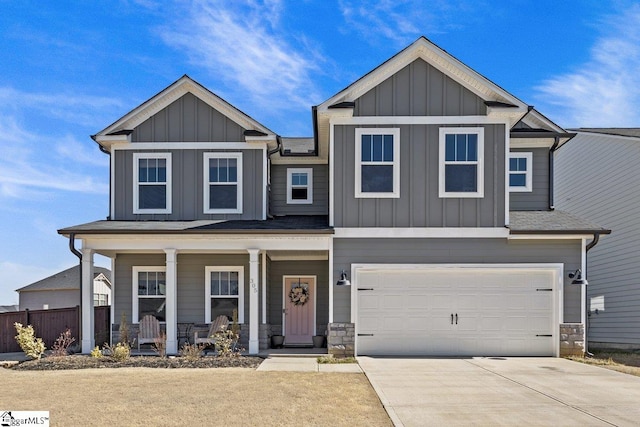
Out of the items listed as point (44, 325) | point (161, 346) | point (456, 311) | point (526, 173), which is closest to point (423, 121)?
point (526, 173)

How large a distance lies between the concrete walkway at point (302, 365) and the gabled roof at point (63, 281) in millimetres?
24200

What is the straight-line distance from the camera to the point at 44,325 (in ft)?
54.3

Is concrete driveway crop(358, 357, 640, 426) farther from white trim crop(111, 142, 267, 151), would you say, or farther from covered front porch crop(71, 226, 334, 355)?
white trim crop(111, 142, 267, 151)

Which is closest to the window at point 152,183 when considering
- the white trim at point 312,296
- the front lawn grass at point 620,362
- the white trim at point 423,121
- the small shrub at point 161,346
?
the small shrub at point 161,346

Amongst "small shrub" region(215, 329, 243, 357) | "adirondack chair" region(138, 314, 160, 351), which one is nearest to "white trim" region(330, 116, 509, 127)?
"small shrub" region(215, 329, 243, 357)

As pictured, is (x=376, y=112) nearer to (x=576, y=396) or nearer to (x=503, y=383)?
(x=503, y=383)

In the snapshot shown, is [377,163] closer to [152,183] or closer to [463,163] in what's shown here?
[463,163]

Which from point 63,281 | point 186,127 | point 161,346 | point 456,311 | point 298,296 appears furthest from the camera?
point 63,281

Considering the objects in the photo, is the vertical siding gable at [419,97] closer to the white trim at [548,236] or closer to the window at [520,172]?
the window at [520,172]

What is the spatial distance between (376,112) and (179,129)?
5.27 meters

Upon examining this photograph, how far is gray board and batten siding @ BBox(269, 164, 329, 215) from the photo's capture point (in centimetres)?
1736

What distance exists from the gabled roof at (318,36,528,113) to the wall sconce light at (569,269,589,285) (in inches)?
158

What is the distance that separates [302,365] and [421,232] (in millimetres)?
4215

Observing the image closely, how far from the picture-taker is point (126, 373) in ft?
37.5
